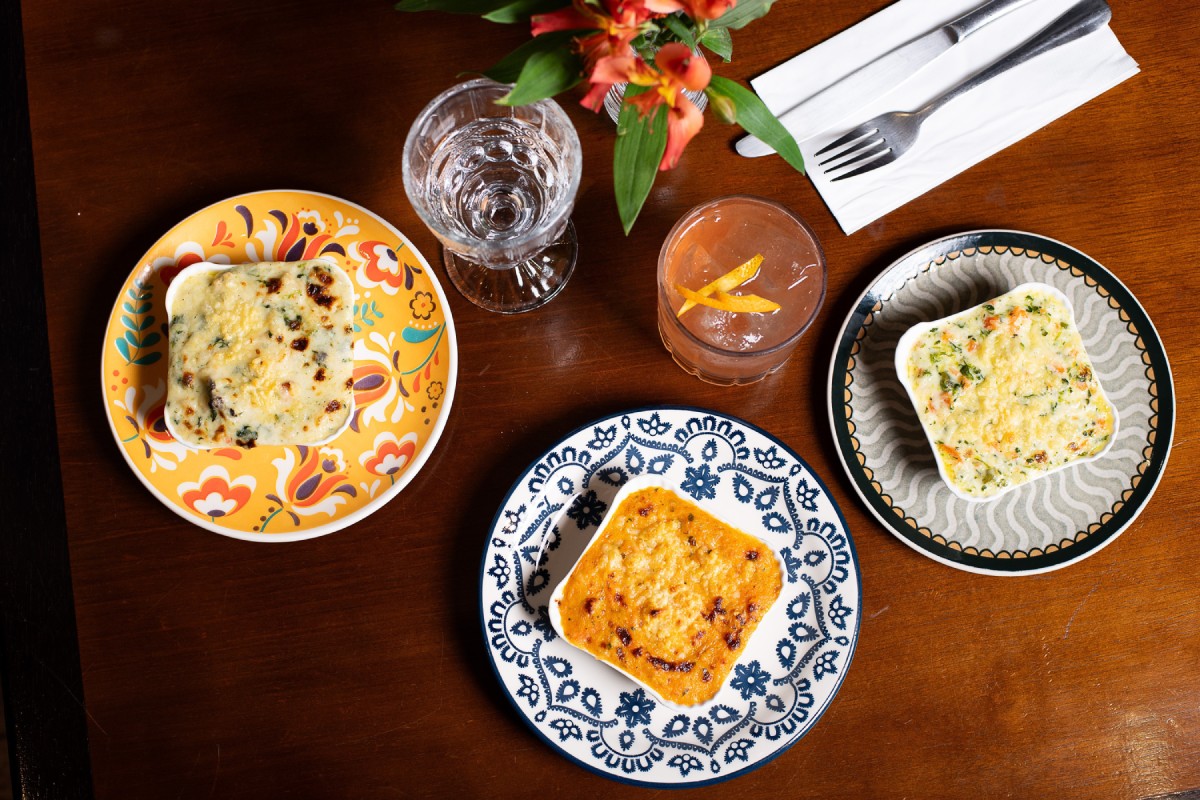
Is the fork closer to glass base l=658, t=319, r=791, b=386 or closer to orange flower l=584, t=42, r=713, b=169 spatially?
glass base l=658, t=319, r=791, b=386

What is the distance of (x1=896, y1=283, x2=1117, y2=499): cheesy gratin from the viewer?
1.11 metres

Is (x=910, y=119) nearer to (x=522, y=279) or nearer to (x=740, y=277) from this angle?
(x=740, y=277)

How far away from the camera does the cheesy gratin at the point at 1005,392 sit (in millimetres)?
1108

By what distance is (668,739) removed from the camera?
110cm

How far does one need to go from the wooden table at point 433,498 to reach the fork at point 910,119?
0.06 metres

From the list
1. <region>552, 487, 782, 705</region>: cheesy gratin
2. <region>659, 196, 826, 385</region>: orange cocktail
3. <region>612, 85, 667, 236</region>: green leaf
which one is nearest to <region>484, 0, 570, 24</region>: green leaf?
<region>612, 85, 667, 236</region>: green leaf

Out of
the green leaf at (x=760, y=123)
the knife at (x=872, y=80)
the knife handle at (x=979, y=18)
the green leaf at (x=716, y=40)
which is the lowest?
the knife at (x=872, y=80)

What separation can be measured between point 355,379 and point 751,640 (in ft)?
2.11

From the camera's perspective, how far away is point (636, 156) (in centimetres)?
86

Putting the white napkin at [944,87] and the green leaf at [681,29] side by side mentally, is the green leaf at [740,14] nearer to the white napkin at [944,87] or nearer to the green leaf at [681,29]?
the green leaf at [681,29]

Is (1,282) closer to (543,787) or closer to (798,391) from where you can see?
(543,787)

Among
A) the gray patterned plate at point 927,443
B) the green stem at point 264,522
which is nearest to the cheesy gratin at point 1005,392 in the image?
the gray patterned plate at point 927,443

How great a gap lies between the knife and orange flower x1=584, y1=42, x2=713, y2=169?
424 mm

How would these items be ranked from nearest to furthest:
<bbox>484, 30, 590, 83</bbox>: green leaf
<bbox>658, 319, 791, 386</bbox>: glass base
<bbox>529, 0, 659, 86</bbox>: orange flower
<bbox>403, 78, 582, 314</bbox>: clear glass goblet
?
1. <bbox>529, 0, 659, 86</bbox>: orange flower
2. <bbox>484, 30, 590, 83</bbox>: green leaf
3. <bbox>403, 78, 582, 314</bbox>: clear glass goblet
4. <bbox>658, 319, 791, 386</bbox>: glass base
